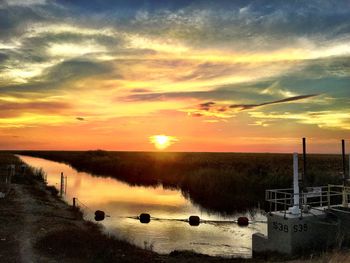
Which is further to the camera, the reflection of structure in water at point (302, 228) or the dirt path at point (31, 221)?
the reflection of structure in water at point (302, 228)

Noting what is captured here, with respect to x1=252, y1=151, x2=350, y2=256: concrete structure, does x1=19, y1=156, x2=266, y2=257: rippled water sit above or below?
below

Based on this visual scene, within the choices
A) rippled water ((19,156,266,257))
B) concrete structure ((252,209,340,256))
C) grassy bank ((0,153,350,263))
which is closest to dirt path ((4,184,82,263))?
grassy bank ((0,153,350,263))

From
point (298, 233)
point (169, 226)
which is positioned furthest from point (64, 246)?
point (298, 233)

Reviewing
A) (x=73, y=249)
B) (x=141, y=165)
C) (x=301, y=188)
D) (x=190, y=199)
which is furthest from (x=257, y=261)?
(x=141, y=165)

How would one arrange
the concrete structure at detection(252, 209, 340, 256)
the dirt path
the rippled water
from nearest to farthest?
the dirt path
the concrete structure at detection(252, 209, 340, 256)
the rippled water

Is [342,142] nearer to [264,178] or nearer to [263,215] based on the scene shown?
[263,215]

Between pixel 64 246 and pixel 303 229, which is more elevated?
pixel 303 229

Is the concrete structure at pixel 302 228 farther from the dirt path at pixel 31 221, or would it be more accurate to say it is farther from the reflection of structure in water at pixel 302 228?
the dirt path at pixel 31 221

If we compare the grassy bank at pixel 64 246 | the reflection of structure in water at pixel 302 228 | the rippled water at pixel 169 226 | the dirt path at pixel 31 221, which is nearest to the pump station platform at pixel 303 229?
the reflection of structure in water at pixel 302 228

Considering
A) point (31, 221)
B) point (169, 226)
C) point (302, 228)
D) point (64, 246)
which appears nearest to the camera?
point (64, 246)

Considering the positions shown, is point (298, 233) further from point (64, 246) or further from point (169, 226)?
point (64, 246)

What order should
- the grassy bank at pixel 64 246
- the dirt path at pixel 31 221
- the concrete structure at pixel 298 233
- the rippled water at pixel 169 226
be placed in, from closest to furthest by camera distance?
the grassy bank at pixel 64 246, the dirt path at pixel 31 221, the concrete structure at pixel 298 233, the rippled water at pixel 169 226

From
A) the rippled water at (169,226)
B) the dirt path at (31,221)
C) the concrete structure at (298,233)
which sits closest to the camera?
the dirt path at (31,221)

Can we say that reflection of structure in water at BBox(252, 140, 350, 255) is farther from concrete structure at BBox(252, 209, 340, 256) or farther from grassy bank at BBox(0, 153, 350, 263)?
grassy bank at BBox(0, 153, 350, 263)
